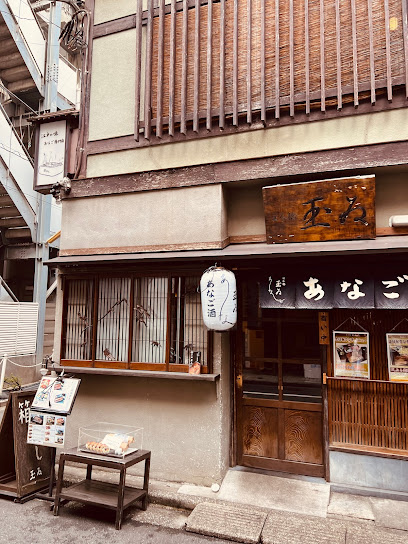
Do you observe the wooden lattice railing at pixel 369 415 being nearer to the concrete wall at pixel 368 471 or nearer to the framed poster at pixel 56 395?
the concrete wall at pixel 368 471

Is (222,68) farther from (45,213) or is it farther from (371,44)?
(45,213)

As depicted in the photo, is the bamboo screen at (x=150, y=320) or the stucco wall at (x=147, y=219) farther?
the bamboo screen at (x=150, y=320)

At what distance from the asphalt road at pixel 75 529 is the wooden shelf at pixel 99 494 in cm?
30

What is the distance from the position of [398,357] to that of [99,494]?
5.30 m

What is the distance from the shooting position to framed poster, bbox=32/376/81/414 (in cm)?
638

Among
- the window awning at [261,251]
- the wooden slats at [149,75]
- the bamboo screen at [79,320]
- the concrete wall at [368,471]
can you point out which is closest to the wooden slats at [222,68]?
the wooden slats at [149,75]

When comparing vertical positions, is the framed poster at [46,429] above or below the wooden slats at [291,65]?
below

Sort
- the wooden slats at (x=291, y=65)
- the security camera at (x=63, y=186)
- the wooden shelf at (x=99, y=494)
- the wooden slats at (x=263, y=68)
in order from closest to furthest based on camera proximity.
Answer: the wooden shelf at (x=99, y=494)
the wooden slats at (x=291, y=65)
the wooden slats at (x=263, y=68)
the security camera at (x=63, y=186)

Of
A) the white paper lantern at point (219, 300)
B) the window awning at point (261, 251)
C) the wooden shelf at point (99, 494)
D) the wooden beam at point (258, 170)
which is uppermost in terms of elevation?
the wooden beam at point (258, 170)

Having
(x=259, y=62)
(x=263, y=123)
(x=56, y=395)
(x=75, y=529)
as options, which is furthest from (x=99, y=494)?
(x=259, y=62)

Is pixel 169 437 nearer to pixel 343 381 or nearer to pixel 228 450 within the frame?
pixel 228 450

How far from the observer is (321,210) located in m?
6.45

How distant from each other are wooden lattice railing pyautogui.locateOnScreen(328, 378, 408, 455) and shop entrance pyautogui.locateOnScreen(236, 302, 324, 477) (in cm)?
31

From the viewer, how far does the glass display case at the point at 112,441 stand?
19.6ft
